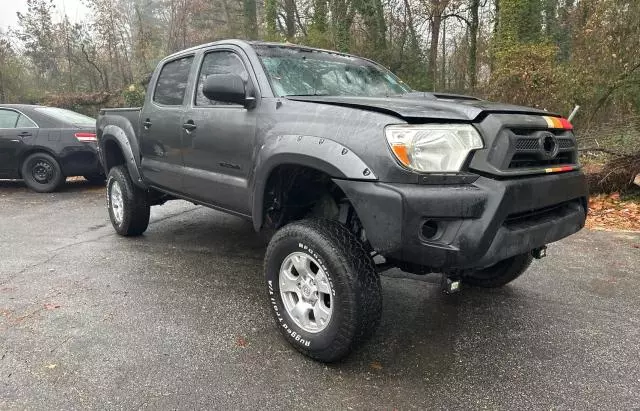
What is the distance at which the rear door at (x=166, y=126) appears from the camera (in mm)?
4191

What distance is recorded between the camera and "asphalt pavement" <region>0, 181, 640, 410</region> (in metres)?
2.46

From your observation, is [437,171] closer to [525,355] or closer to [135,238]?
[525,355]

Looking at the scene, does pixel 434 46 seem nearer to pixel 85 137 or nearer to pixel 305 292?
pixel 85 137

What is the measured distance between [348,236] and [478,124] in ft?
2.98

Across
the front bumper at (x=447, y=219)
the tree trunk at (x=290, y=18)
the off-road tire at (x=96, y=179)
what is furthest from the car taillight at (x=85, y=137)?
the tree trunk at (x=290, y=18)

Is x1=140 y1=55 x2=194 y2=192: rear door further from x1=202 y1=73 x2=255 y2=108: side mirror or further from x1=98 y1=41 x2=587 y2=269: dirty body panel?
x1=202 y1=73 x2=255 y2=108: side mirror

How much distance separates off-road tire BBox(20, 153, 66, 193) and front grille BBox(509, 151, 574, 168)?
8.19 meters

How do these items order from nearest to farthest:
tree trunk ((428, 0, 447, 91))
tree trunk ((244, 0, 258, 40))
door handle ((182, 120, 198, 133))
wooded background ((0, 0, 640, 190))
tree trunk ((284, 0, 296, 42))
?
1. door handle ((182, 120, 198, 133))
2. wooded background ((0, 0, 640, 190))
3. tree trunk ((284, 0, 296, 42))
4. tree trunk ((428, 0, 447, 91))
5. tree trunk ((244, 0, 258, 40))

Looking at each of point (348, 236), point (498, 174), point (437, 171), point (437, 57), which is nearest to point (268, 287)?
point (348, 236)

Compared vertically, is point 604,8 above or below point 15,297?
above

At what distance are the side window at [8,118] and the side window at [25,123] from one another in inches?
2.8

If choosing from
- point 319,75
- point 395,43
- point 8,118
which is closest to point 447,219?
point 319,75

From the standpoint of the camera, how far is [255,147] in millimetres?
3225

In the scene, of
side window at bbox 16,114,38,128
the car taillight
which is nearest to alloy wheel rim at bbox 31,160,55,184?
side window at bbox 16,114,38,128
